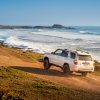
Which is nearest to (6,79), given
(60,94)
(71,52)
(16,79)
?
(16,79)

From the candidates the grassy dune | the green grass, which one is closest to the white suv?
the grassy dune

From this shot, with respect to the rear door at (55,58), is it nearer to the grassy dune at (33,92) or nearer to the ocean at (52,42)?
the grassy dune at (33,92)

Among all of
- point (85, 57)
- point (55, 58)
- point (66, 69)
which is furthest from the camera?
point (55, 58)

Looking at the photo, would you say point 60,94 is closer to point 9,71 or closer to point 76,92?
point 76,92

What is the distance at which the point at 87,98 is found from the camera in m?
13.7

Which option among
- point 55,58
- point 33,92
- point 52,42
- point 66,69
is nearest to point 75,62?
point 66,69

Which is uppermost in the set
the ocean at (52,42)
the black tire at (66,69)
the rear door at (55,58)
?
the rear door at (55,58)

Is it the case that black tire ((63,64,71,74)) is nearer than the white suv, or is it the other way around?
the white suv

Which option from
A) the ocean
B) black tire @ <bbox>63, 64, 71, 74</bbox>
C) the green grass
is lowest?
the ocean

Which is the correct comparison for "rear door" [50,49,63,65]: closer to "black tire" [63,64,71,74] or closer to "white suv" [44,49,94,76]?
"white suv" [44,49,94,76]

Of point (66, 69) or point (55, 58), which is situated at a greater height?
point (55, 58)

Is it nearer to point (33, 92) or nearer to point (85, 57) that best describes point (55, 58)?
point (85, 57)

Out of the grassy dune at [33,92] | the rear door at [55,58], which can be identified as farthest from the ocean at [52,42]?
the grassy dune at [33,92]

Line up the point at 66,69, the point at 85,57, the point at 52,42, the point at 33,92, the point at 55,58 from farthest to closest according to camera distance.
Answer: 1. the point at 52,42
2. the point at 55,58
3. the point at 85,57
4. the point at 66,69
5. the point at 33,92
